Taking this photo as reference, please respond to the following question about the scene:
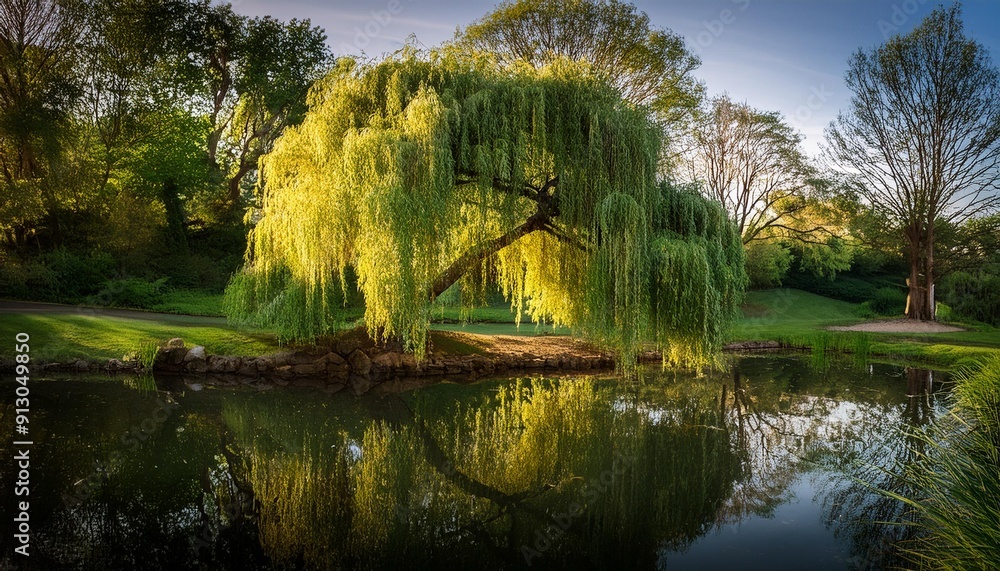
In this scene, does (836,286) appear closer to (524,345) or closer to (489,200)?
(524,345)

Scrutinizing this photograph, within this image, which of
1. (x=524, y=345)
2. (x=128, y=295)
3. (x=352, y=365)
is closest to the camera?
(x=352, y=365)

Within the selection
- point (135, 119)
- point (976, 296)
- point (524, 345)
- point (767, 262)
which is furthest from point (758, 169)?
point (135, 119)

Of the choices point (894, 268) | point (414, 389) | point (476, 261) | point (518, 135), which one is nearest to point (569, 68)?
point (518, 135)

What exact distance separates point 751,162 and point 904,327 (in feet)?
30.1

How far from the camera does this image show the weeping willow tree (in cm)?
937

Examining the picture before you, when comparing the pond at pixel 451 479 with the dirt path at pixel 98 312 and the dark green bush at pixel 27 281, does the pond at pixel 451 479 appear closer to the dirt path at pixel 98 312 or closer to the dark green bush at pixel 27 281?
the dirt path at pixel 98 312

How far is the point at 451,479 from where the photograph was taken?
6.09 metres

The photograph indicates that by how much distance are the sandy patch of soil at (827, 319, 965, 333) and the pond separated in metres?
13.1

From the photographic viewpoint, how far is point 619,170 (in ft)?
32.5

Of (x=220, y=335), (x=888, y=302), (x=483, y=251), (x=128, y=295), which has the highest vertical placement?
(x=483, y=251)

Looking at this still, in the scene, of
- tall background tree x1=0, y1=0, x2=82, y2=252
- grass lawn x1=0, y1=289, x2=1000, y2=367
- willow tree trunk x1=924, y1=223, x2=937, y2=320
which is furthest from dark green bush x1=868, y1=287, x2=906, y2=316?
tall background tree x1=0, y1=0, x2=82, y2=252

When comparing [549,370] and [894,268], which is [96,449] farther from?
[894,268]

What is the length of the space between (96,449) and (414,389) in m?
5.21

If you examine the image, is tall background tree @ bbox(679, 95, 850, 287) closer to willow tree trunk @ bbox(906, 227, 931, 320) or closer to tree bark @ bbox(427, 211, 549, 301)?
willow tree trunk @ bbox(906, 227, 931, 320)
